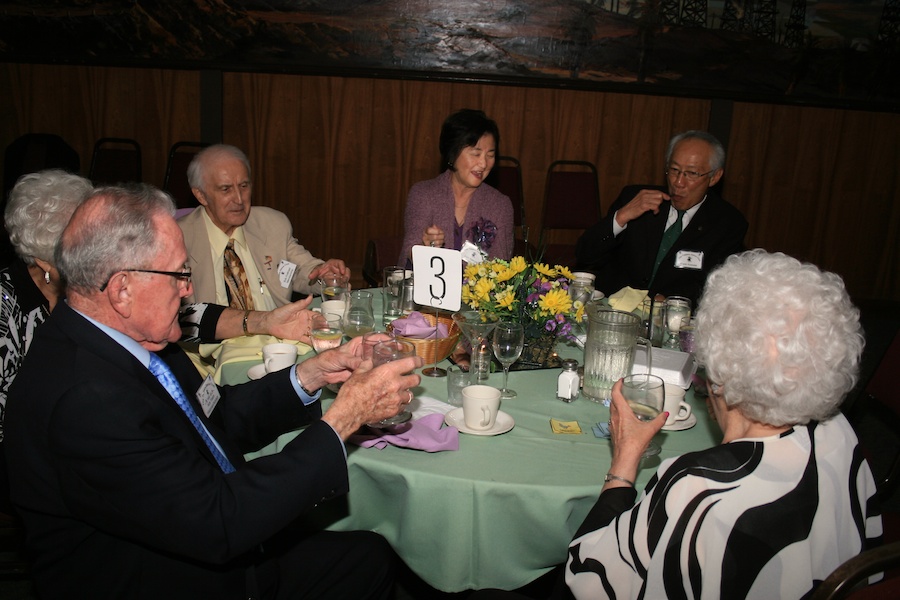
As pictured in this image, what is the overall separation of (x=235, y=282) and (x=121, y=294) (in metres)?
1.82

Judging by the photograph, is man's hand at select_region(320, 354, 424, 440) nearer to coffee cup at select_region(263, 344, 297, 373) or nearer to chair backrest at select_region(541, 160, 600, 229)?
coffee cup at select_region(263, 344, 297, 373)

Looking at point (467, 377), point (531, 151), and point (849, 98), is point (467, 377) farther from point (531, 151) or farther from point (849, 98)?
point (849, 98)

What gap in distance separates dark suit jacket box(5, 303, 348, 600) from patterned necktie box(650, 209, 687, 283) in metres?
3.04

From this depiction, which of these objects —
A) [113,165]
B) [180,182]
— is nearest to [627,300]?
[180,182]

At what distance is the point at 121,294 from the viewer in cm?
142

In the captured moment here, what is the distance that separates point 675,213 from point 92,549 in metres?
3.57

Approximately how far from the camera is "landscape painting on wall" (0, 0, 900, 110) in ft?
19.8

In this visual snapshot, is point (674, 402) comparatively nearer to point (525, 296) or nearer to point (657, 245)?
point (525, 296)

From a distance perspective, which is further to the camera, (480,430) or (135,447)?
(480,430)

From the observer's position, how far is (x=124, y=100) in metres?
6.24

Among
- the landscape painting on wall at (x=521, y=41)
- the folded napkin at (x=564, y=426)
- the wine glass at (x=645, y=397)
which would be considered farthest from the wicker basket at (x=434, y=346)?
the landscape painting on wall at (x=521, y=41)

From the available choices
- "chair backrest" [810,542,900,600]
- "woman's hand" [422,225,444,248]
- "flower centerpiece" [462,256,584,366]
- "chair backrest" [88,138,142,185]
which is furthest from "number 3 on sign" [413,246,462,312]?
"chair backrest" [88,138,142,185]

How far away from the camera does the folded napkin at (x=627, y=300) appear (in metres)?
3.02

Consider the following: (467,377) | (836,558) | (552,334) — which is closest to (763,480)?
(836,558)
